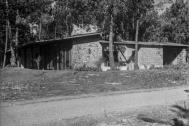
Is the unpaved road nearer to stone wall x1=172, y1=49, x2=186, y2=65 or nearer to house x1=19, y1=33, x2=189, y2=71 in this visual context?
house x1=19, y1=33, x2=189, y2=71

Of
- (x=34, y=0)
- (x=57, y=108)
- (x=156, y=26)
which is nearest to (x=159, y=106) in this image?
(x=57, y=108)

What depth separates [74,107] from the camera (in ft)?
22.2

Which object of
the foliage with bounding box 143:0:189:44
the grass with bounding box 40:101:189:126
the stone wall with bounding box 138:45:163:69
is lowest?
the grass with bounding box 40:101:189:126

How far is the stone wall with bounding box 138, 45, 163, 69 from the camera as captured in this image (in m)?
23.3

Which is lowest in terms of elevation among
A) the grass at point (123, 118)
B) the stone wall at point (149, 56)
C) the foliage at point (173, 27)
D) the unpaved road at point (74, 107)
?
the grass at point (123, 118)

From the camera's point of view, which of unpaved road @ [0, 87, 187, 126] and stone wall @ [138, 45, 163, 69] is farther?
stone wall @ [138, 45, 163, 69]

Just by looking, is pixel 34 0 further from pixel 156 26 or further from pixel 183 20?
pixel 183 20

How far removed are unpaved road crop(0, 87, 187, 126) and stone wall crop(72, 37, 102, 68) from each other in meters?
11.1

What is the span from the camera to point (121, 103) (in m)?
7.46

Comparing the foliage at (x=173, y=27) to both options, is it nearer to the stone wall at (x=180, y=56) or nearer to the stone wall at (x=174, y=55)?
the stone wall at (x=174, y=55)

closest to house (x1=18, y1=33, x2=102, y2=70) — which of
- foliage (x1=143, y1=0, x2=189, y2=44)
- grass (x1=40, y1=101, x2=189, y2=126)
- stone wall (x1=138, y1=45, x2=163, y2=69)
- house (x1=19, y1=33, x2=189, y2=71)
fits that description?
house (x1=19, y1=33, x2=189, y2=71)

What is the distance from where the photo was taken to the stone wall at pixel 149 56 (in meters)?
23.3

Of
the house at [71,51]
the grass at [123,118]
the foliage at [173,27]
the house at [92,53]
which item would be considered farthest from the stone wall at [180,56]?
the grass at [123,118]

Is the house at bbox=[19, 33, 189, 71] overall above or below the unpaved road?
Answer: above
